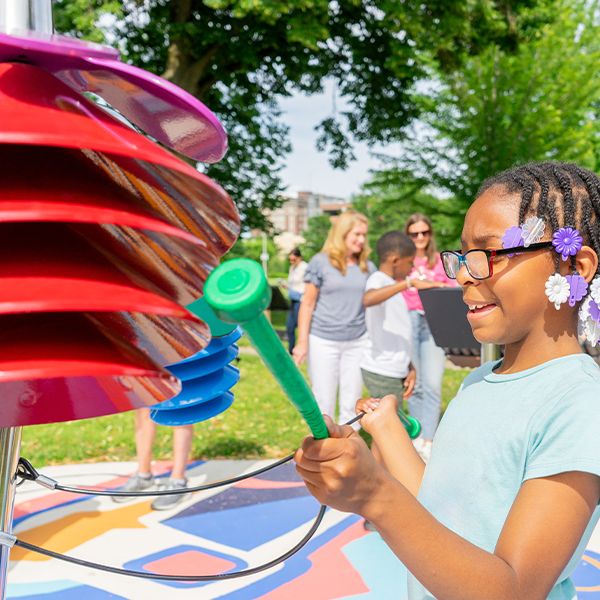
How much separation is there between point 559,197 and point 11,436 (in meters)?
1.07

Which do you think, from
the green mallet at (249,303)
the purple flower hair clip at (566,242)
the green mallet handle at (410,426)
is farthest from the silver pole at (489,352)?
the green mallet at (249,303)

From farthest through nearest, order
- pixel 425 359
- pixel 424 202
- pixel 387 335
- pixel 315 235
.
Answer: pixel 315 235, pixel 424 202, pixel 425 359, pixel 387 335

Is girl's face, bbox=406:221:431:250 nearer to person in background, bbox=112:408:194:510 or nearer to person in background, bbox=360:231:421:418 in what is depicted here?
person in background, bbox=360:231:421:418

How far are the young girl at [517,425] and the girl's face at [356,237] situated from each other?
3387 millimetres

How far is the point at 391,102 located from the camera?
13.4 metres

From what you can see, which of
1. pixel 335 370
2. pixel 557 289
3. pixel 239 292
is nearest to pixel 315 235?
pixel 335 370

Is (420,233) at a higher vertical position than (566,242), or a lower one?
lower

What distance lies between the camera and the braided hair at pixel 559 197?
1.32 m

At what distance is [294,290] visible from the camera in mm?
12672

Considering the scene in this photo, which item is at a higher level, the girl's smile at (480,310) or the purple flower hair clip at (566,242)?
the purple flower hair clip at (566,242)

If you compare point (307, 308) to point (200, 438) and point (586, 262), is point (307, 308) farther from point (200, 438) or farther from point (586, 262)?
point (586, 262)

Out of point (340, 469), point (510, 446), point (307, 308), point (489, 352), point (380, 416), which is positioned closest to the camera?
point (340, 469)

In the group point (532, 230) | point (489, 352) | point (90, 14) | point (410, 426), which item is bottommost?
point (489, 352)

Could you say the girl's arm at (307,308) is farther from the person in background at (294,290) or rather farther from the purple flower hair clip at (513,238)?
the person in background at (294,290)
